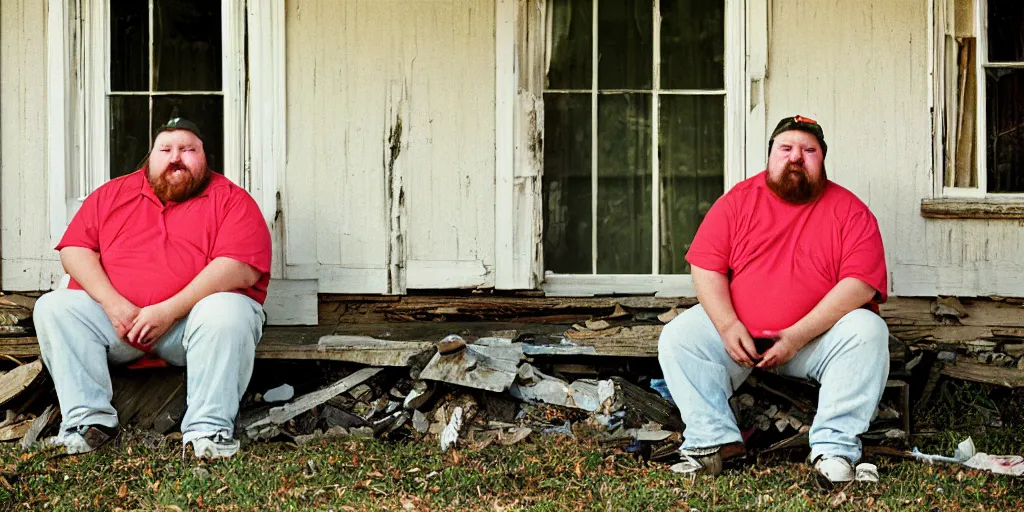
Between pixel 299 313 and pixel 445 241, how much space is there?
2.91ft

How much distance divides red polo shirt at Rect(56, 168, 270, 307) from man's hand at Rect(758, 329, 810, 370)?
2318 mm

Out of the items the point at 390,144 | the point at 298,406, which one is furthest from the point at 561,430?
the point at 390,144

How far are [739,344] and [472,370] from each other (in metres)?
1.29

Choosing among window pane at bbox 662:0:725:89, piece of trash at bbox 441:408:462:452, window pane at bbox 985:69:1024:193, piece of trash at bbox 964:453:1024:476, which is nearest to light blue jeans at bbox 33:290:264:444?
piece of trash at bbox 441:408:462:452

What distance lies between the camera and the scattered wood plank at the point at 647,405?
505 centimetres

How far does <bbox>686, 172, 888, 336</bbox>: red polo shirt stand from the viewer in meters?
4.71

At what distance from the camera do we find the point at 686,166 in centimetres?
602

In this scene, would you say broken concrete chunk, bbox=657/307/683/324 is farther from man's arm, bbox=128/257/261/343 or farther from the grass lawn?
man's arm, bbox=128/257/261/343

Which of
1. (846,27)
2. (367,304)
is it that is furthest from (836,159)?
(367,304)

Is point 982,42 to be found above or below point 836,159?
above

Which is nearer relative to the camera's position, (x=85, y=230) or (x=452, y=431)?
(x=452, y=431)

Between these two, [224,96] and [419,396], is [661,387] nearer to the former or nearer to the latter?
[419,396]

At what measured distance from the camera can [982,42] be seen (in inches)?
228

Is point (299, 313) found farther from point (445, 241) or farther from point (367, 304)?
point (445, 241)
